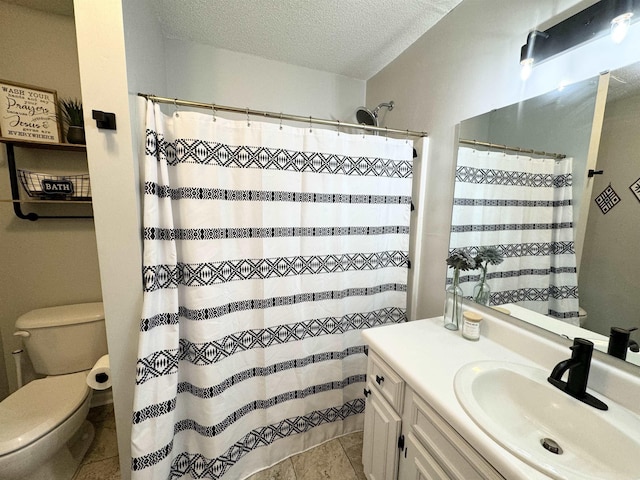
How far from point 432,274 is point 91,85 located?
5.94 ft

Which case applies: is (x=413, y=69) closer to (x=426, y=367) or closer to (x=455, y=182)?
(x=455, y=182)

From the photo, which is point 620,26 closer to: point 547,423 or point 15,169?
point 547,423

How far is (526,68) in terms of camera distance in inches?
40.7

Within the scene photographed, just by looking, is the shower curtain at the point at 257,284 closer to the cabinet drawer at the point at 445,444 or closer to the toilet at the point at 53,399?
the toilet at the point at 53,399

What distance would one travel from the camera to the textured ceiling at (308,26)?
129 centimetres

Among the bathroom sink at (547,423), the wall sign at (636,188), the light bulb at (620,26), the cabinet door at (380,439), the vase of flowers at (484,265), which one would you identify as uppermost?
the light bulb at (620,26)

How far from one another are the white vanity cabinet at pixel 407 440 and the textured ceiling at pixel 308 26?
1.72 metres

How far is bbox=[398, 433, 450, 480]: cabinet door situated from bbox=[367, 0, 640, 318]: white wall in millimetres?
750

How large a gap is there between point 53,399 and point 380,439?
63.3 inches

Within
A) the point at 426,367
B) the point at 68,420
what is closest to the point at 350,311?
the point at 426,367

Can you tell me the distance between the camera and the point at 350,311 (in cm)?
153

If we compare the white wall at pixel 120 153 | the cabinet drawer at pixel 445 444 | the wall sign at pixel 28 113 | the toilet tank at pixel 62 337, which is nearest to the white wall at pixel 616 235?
the cabinet drawer at pixel 445 444

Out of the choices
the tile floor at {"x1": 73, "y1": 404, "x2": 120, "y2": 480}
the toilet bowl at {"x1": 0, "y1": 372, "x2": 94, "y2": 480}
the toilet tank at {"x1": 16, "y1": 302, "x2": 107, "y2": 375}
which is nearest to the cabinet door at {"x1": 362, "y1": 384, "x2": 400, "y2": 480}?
the tile floor at {"x1": 73, "y1": 404, "x2": 120, "y2": 480}

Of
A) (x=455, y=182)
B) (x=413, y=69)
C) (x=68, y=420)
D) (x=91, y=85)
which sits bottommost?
(x=68, y=420)
